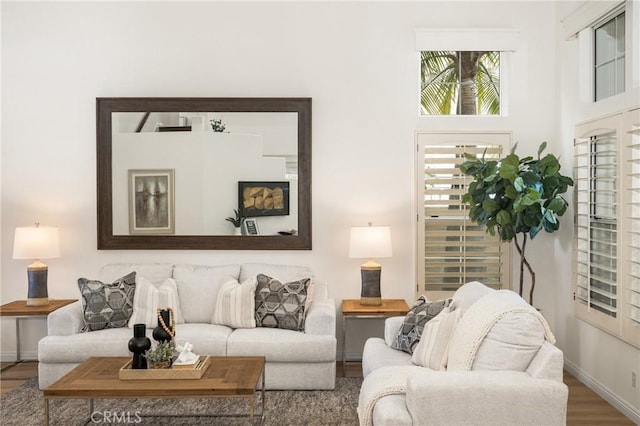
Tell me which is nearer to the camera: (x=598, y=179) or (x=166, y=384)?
(x=166, y=384)

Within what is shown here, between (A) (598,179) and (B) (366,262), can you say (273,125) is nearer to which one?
(B) (366,262)

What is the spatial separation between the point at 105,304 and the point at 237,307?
1035 mm

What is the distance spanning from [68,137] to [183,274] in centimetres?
169

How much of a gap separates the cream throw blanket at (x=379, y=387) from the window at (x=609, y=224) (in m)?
1.72

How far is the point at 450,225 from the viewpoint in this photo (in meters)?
5.41

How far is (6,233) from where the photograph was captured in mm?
5559

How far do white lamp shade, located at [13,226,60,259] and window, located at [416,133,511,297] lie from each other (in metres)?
3.24

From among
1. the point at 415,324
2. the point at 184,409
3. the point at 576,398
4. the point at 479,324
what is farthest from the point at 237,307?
the point at 576,398

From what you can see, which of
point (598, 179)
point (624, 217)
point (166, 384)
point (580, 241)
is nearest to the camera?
point (166, 384)

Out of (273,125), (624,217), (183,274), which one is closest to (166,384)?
(183,274)

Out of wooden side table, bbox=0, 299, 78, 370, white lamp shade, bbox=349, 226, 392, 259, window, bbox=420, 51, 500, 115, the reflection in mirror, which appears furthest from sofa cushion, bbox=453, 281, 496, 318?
wooden side table, bbox=0, 299, 78, 370

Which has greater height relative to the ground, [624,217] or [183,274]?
[624,217]

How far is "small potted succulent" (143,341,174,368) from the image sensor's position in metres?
3.59

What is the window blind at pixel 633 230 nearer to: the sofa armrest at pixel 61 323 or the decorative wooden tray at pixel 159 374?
the decorative wooden tray at pixel 159 374
